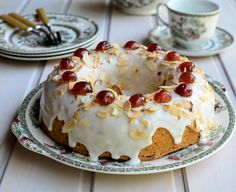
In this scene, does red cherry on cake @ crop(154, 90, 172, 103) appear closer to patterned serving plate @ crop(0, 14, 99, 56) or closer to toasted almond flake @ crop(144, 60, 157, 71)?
toasted almond flake @ crop(144, 60, 157, 71)

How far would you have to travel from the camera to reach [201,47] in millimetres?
1089

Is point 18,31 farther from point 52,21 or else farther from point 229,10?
point 229,10

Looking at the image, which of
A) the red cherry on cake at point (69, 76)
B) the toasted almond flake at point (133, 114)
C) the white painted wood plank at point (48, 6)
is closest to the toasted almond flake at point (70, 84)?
the red cherry on cake at point (69, 76)

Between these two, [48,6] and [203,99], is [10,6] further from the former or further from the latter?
[203,99]

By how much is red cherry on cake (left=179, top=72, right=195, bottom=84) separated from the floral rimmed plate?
83mm

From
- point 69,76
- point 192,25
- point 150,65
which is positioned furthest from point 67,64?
point 192,25

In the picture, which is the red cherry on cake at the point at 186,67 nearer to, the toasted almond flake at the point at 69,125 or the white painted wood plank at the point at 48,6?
the toasted almond flake at the point at 69,125

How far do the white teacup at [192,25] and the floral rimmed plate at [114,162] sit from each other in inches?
12.3

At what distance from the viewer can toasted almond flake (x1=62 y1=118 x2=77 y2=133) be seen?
67 cm

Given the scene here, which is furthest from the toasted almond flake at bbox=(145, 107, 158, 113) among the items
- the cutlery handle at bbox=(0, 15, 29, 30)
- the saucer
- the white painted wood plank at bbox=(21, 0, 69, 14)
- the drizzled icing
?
the white painted wood plank at bbox=(21, 0, 69, 14)

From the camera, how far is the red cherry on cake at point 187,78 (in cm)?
72

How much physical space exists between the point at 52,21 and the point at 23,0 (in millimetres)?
296

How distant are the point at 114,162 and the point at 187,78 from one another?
0.18m

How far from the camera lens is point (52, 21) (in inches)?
48.0
